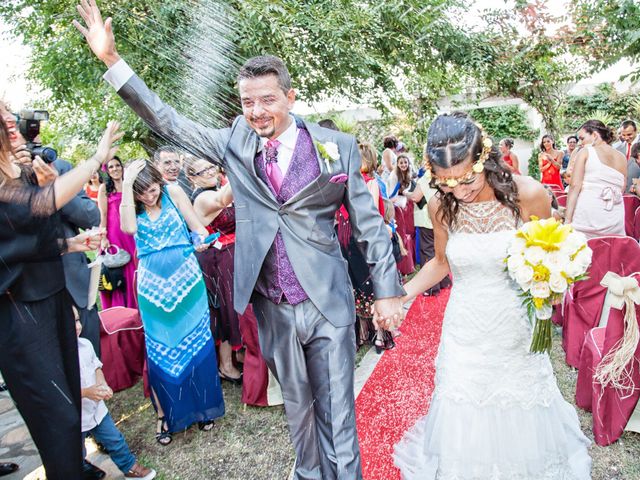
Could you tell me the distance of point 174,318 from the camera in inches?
140

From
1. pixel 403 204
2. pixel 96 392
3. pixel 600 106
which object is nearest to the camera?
pixel 96 392

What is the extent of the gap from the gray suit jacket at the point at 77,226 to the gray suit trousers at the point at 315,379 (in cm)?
143

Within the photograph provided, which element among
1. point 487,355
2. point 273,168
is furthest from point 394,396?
point 273,168

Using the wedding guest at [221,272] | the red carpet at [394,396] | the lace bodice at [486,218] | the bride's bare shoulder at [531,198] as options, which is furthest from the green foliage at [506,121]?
the lace bodice at [486,218]

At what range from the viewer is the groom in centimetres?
226

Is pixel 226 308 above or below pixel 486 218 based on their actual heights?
below

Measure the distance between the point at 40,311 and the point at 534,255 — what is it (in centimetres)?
237

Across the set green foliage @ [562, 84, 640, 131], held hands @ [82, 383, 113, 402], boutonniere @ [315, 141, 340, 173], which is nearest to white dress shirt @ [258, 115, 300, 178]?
boutonniere @ [315, 141, 340, 173]

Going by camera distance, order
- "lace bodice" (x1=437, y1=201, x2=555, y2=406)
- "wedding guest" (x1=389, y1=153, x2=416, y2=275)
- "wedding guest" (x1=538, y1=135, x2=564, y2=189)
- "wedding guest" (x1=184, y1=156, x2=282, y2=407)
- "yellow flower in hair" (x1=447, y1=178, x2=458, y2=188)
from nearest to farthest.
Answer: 1. "yellow flower in hair" (x1=447, y1=178, x2=458, y2=188)
2. "lace bodice" (x1=437, y1=201, x2=555, y2=406)
3. "wedding guest" (x1=184, y1=156, x2=282, y2=407)
4. "wedding guest" (x1=389, y1=153, x2=416, y2=275)
5. "wedding guest" (x1=538, y1=135, x2=564, y2=189)

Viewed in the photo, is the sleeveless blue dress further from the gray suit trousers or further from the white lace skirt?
the white lace skirt

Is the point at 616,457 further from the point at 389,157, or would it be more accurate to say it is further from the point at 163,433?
the point at 389,157

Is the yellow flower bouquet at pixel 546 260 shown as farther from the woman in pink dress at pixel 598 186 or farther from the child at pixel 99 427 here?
the woman in pink dress at pixel 598 186

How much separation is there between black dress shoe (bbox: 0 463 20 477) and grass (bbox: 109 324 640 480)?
0.77 m

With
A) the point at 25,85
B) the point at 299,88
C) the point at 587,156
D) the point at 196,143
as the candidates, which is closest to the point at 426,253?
the point at 587,156
